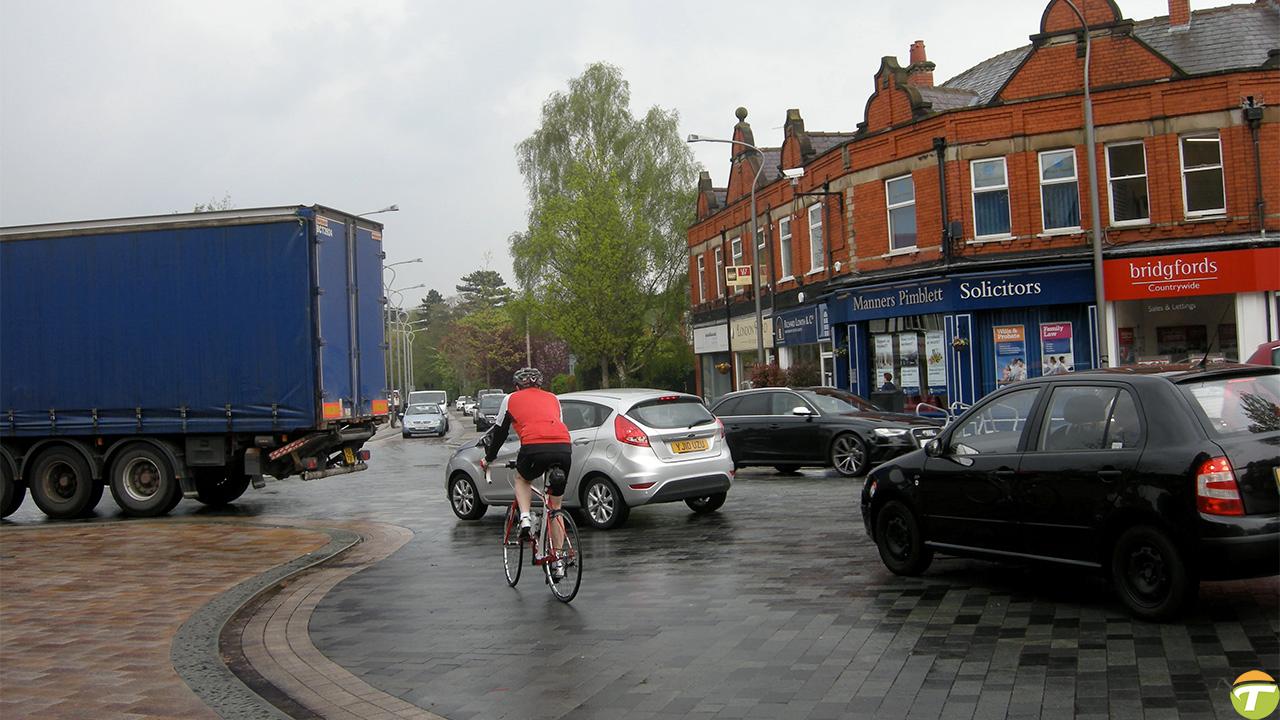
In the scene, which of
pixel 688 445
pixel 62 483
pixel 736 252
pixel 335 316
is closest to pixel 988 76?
pixel 736 252

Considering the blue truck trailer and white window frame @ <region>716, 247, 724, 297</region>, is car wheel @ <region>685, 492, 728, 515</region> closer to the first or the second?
the blue truck trailer

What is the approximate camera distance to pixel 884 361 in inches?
1216

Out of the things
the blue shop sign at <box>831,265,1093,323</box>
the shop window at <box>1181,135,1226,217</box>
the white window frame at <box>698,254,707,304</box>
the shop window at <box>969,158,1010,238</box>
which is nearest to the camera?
the shop window at <box>1181,135,1226,217</box>

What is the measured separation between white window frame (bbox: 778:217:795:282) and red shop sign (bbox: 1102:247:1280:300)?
13106 millimetres

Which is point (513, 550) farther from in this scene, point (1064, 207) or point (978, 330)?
point (1064, 207)

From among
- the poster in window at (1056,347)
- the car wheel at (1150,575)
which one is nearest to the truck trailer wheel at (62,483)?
the car wheel at (1150,575)

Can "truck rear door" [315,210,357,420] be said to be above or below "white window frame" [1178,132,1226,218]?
below

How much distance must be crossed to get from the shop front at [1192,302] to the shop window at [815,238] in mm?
9944

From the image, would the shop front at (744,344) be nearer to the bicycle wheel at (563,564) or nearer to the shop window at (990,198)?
the shop window at (990,198)

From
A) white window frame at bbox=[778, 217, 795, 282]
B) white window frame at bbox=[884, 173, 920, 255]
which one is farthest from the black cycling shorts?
white window frame at bbox=[778, 217, 795, 282]

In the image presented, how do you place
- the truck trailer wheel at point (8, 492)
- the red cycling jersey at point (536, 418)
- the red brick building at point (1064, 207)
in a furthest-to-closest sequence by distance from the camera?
the red brick building at point (1064, 207) < the truck trailer wheel at point (8, 492) < the red cycling jersey at point (536, 418)

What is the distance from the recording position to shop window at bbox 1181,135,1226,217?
25.3m

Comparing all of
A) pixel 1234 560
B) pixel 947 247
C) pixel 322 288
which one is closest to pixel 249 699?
pixel 1234 560

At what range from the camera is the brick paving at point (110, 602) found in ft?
20.5
